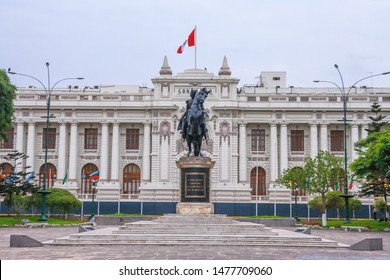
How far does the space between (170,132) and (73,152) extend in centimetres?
1235

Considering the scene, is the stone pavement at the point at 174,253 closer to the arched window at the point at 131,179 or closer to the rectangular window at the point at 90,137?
the arched window at the point at 131,179

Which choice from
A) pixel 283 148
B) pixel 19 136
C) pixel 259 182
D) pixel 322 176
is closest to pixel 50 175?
pixel 19 136

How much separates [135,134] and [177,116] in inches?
249

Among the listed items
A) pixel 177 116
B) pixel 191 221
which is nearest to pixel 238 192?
pixel 177 116

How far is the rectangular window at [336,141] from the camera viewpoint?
A: 72125mm

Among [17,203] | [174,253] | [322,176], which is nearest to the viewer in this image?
[174,253]

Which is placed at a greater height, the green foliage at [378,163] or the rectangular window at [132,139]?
the rectangular window at [132,139]

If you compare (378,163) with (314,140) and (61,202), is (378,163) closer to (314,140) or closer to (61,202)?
(314,140)

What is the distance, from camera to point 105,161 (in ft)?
232

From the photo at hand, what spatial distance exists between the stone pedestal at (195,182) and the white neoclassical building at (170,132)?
118ft

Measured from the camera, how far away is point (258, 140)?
72375 millimetres

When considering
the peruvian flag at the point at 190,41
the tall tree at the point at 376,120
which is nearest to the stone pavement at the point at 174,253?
the tall tree at the point at 376,120

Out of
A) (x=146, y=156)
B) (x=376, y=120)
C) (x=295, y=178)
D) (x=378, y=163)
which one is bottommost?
(x=295, y=178)

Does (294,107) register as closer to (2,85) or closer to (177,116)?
(177,116)
